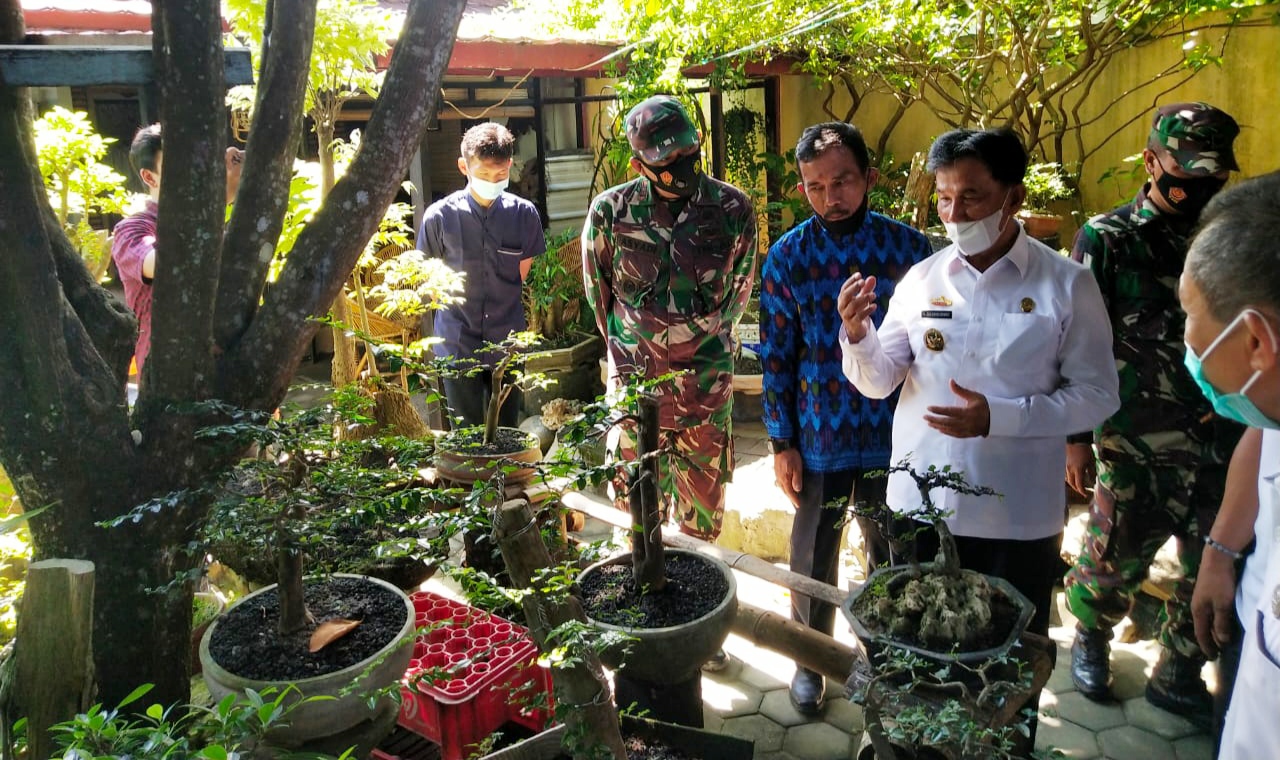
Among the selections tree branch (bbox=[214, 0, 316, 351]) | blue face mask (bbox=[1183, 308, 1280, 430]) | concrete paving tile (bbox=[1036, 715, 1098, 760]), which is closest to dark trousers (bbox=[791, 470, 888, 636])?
concrete paving tile (bbox=[1036, 715, 1098, 760])

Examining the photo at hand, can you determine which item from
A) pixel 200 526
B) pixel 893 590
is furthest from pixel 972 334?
pixel 200 526

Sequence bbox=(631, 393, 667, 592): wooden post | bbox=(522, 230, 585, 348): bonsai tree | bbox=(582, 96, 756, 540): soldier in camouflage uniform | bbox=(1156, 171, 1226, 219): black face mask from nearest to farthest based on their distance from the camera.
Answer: bbox=(631, 393, 667, 592): wooden post
bbox=(1156, 171, 1226, 219): black face mask
bbox=(582, 96, 756, 540): soldier in camouflage uniform
bbox=(522, 230, 585, 348): bonsai tree

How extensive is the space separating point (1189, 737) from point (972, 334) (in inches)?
66.8

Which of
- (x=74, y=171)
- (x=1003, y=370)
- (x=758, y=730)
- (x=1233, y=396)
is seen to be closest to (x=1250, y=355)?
(x=1233, y=396)

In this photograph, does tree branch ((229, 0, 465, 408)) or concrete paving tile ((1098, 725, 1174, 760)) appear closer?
tree branch ((229, 0, 465, 408))

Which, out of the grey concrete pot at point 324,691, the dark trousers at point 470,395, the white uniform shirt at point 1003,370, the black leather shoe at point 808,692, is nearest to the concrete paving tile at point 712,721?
the black leather shoe at point 808,692

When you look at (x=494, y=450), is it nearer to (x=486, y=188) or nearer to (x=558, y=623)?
(x=558, y=623)

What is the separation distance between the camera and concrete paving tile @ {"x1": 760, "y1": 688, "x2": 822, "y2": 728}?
330 centimetres

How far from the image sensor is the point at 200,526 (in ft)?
7.68

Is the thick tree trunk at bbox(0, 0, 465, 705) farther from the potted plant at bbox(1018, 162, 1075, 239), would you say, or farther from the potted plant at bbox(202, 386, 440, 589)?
the potted plant at bbox(1018, 162, 1075, 239)

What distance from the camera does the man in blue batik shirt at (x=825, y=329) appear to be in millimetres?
3018

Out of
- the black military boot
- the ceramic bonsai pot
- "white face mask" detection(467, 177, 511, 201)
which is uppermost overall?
"white face mask" detection(467, 177, 511, 201)

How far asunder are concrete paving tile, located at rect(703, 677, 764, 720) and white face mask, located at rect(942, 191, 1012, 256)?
1805 mm

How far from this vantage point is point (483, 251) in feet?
16.5
